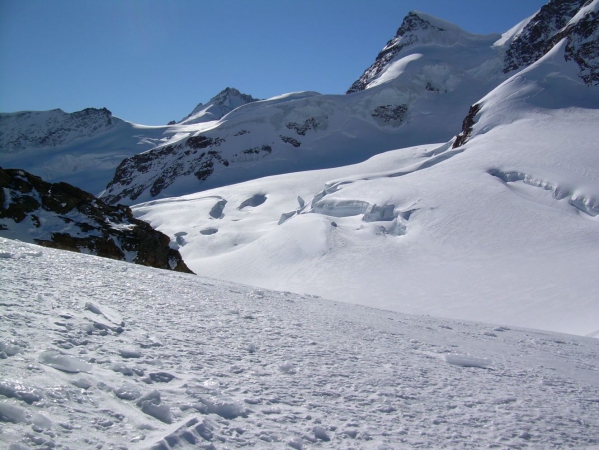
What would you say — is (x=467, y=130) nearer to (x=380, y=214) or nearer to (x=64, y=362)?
(x=380, y=214)

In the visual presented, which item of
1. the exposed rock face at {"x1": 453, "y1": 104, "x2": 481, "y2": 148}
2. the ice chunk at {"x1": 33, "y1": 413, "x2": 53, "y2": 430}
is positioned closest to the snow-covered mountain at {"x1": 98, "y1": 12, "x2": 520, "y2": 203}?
the exposed rock face at {"x1": 453, "y1": 104, "x2": 481, "y2": 148}

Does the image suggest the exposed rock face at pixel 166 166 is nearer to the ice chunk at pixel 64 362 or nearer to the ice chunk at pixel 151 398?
the ice chunk at pixel 64 362

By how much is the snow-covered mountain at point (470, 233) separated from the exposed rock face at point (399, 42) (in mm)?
61811

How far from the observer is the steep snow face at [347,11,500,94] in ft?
270

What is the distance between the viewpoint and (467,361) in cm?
598

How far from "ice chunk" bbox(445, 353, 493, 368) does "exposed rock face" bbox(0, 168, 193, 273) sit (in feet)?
44.8

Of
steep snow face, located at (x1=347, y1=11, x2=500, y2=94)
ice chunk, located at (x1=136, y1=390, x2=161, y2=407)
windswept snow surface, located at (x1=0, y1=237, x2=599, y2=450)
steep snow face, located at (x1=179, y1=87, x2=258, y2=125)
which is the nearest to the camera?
windswept snow surface, located at (x1=0, y1=237, x2=599, y2=450)

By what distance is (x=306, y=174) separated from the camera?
180 feet

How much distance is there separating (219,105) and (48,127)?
56445mm

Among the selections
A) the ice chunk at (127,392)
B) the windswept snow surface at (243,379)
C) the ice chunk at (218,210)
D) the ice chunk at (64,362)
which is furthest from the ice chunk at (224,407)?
the ice chunk at (218,210)

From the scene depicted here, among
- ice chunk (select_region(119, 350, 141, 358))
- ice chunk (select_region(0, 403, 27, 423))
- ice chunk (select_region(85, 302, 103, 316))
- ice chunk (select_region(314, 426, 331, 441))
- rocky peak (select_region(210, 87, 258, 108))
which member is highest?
rocky peak (select_region(210, 87, 258, 108))

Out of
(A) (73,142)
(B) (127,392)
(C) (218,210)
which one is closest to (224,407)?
(B) (127,392)

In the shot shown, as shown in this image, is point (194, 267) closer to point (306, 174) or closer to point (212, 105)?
point (306, 174)

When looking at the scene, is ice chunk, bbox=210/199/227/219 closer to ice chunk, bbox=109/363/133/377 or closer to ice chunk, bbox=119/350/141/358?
ice chunk, bbox=119/350/141/358
